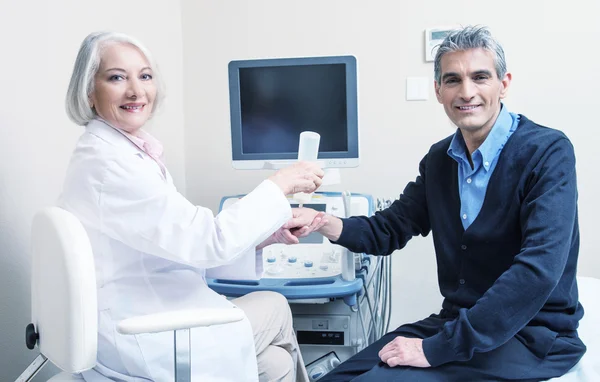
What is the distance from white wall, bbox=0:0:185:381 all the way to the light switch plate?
1.31 meters

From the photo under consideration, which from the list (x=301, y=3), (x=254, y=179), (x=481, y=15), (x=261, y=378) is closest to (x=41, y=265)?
(x=261, y=378)

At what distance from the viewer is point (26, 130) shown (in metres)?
1.67

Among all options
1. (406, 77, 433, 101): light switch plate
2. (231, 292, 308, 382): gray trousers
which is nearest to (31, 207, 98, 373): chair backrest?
(231, 292, 308, 382): gray trousers

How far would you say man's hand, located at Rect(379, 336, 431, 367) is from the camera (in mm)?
1340

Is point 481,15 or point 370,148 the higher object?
point 481,15

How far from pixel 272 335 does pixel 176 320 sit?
1.57 ft

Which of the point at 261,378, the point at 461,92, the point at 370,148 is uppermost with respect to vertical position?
the point at 461,92

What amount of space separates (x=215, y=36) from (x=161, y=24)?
10.2 inches

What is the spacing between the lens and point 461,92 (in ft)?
4.79

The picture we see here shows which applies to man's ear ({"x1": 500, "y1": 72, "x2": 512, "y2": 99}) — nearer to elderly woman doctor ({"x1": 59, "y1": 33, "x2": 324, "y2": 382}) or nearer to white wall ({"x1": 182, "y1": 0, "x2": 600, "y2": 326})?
elderly woman doctor ({"x1": 59, "y1": 33, "x2": 324, "y2": 382})

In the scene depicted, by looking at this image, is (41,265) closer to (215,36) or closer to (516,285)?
(516,285)

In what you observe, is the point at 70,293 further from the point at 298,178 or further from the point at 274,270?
the point at 274,270

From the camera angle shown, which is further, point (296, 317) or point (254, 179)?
point (254, 179)

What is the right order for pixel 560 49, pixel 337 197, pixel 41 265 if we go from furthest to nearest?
1. pixel 560 49
2. pixel 337 197
3. pixel 41 265
